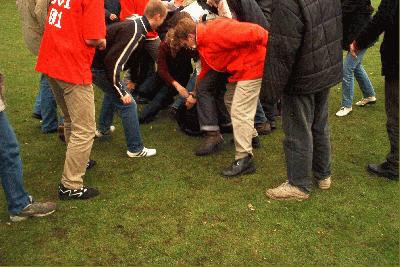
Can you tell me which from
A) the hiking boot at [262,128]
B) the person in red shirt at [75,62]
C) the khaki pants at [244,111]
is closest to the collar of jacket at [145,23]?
the person in red shirt at [75,62]

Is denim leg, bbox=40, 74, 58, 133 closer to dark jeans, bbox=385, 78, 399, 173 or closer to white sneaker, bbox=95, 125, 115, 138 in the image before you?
white sneaker, bbox=95, 125, 115, 138

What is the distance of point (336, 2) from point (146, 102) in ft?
11.1

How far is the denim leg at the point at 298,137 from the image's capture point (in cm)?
377

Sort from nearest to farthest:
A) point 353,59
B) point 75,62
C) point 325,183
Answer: point 75,62 → point 325,183 → point 353,59

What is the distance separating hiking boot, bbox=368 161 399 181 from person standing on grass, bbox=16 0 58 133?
3.41 meters

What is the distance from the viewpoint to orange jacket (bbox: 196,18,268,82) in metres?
4.19

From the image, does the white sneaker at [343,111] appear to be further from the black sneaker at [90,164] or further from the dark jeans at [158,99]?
the black sneaker at [90,164]

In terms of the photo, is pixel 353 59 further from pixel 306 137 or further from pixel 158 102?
pixel 158 102

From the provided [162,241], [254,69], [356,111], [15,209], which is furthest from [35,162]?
[356,111]

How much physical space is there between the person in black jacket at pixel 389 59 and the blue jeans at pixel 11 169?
3042mm

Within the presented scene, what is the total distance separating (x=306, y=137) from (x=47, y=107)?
9.83 ft

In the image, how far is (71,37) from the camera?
12.2 feet

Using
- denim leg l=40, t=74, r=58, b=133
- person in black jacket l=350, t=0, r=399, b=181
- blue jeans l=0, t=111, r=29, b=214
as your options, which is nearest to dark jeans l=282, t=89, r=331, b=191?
person in black jacket l=350, t=0, r=399, b=181

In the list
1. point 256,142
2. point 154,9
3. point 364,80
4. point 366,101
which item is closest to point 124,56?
point 154,9
